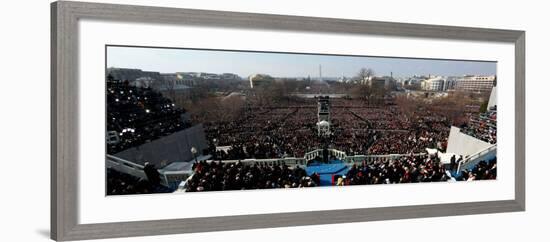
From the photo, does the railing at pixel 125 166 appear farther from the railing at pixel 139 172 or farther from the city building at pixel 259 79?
the city building at pixel 259 79

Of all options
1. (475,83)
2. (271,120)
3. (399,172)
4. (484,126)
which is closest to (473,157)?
(484,126)

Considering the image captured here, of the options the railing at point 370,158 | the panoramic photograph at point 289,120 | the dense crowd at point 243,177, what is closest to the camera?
the panoramic photograph at point 289,120

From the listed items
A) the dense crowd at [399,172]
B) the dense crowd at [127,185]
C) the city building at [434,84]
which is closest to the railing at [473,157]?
the dense crowd at [399,172]

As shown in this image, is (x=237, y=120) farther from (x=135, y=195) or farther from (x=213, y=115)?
(x=135, y=195)

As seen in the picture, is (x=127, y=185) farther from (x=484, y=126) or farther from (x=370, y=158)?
(x=484, y=126)

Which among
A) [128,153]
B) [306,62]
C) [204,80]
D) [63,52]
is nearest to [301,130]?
[306,62]

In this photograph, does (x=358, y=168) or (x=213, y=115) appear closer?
(x=213, y=115)
